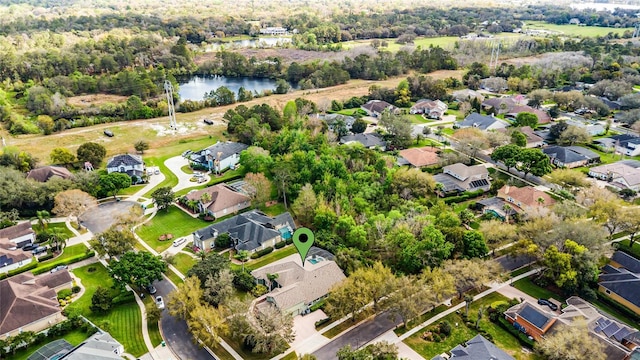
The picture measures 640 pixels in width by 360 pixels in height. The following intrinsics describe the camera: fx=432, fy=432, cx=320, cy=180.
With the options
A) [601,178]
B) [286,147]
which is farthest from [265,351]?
[601,178]

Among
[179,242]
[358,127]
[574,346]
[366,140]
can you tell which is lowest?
[179,242]

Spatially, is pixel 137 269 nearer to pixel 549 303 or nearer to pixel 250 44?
pixel 549 303

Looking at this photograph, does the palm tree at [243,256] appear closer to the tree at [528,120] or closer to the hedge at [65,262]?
the hedge at [65,262]

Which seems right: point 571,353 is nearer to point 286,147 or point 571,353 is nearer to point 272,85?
point 286,147

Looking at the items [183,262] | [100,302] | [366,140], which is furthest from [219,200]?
[366,140]

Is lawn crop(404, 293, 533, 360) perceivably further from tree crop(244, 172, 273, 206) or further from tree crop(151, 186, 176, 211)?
tree crop(151, 186, 176, 211)

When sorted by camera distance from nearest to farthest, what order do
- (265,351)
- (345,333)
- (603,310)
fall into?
(265,351)
(345,333)
(603,310)
